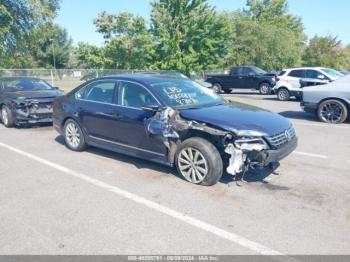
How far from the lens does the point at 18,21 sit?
21.3 meters

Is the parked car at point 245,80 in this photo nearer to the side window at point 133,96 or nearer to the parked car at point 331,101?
the parked car at point 331,101

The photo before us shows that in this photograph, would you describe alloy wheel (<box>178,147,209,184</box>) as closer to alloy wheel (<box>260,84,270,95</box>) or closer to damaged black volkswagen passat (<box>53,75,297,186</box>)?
damaged black volkswagen passat (<box>53,75,297,186</box>)

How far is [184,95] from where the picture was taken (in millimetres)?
5680

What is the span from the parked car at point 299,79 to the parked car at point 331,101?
5.00 metres

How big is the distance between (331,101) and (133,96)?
6.52 metres

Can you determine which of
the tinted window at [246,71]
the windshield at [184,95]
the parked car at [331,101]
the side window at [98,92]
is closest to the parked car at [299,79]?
the tinted window at [246,71]

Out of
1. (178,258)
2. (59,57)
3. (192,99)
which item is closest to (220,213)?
(178,258)

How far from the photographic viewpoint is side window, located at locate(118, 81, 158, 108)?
550cm

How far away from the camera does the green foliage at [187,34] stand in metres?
33.8

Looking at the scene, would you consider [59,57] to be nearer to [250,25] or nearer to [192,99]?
[250,25]

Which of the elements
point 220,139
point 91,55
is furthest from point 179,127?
point 91,55

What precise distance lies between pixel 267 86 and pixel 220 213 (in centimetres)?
1672

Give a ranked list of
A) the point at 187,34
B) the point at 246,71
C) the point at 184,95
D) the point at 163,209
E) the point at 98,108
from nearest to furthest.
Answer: the point at 163,209 < the point at 184,95 < the point at 98,108 < the point at 246,71 < the point at 187,34

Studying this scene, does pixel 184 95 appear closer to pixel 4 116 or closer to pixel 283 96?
pixel 4 116
